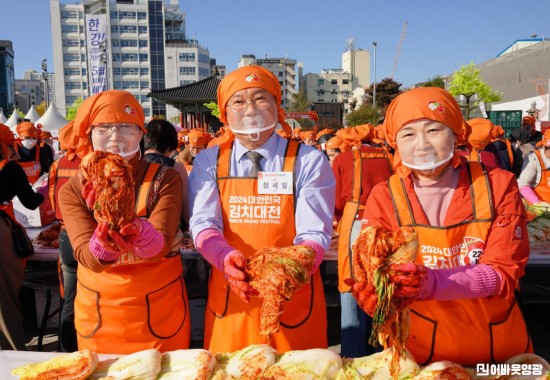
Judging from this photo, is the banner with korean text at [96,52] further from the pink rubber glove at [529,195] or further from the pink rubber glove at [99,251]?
the pink rubber glove at [99,251]

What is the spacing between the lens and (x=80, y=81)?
297ft

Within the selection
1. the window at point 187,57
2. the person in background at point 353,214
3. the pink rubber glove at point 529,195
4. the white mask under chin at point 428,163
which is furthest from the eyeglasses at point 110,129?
the window at point 187,57

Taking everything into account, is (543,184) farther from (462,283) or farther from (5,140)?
(5,140)

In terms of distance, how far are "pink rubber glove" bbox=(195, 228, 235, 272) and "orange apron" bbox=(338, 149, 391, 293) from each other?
5.44 feet

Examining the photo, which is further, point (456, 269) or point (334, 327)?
point (334, 327)

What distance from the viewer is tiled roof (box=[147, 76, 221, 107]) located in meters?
40.5

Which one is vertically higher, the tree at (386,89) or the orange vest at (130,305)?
the tree at (386,89)

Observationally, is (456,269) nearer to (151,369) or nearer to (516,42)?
(151,369)

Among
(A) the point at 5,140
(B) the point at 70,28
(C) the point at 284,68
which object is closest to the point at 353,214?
(A) the point at 5,140

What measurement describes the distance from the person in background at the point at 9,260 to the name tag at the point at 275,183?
210cm

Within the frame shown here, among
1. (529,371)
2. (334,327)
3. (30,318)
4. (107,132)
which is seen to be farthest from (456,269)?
(30,318)

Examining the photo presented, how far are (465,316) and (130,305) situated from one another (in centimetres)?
146

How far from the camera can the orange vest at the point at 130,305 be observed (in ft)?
6.61

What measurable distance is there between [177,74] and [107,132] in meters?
97.3
